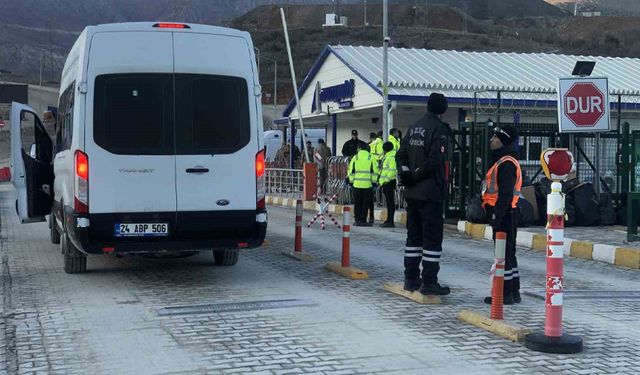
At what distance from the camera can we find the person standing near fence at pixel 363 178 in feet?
58.1

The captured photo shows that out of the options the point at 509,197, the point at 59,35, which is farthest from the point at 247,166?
the point at 59,35

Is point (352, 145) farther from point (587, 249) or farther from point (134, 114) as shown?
point (134, 114)

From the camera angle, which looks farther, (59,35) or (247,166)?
(59,35)

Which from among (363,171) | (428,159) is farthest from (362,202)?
(428,159)

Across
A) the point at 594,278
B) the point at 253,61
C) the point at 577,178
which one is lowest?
the point at 594,278

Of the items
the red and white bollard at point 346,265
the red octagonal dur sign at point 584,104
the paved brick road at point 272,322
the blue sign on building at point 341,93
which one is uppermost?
the blue sign on building at point 341,93

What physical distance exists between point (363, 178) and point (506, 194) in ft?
30.9

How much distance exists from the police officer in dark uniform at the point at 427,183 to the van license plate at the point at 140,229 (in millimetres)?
2686

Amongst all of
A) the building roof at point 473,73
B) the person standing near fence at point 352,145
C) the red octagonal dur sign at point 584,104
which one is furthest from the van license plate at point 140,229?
the building roof at point 473,73

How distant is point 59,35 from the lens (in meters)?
192

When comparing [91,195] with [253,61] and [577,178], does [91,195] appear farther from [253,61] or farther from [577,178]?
[577,178]

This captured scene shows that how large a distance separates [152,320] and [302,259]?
171 inches

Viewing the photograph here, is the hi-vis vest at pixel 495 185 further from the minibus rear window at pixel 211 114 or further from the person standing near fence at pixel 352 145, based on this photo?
the person standing near fence at pixel 352 145

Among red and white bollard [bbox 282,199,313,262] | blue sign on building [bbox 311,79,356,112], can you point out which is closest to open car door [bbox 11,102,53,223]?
red and white bollard [bbox 282,199,313,262]
